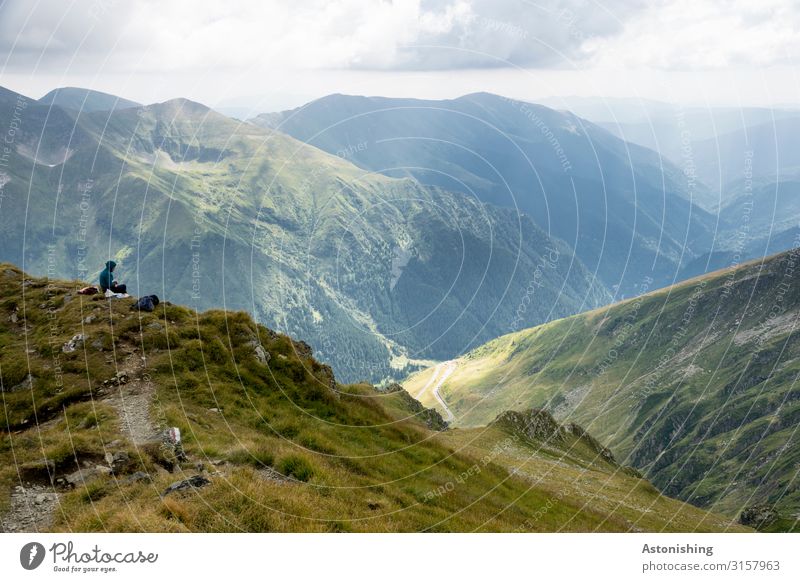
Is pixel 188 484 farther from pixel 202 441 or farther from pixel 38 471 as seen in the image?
pixel 38 471

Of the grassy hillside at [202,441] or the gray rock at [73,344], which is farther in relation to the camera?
the gray rock at [73,344]

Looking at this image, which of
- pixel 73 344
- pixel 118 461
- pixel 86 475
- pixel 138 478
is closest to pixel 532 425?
pixel 73 344

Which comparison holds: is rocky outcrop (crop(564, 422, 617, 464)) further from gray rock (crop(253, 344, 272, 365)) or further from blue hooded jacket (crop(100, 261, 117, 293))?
blue hooded jacket (crop(100, 261, 117, 293))

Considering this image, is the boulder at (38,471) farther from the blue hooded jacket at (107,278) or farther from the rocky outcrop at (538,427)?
the rocky outcrop at (538,427)

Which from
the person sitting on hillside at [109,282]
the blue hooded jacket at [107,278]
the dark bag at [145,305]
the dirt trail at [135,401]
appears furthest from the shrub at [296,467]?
the blue hooded jacket at [107,278]

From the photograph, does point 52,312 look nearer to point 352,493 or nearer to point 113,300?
point 113,300
